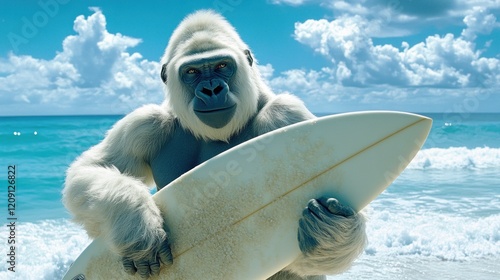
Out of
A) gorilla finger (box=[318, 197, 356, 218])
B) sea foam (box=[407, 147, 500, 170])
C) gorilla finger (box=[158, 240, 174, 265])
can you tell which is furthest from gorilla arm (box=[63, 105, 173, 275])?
sea foam (box=[407, 147, 500, 170])

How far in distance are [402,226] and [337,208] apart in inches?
335

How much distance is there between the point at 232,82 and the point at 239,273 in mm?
1045

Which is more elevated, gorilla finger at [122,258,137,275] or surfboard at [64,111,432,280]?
surfboard at [64,111,432,280]

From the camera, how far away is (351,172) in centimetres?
297

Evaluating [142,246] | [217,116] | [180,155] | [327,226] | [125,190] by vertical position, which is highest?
[217,116]

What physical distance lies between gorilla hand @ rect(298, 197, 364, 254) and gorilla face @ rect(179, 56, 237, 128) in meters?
0.66

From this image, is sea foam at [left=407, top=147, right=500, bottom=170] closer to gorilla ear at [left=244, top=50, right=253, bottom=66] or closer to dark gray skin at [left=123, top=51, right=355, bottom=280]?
gorilla ear at [left=244, top=50, right=253, bottom=66]

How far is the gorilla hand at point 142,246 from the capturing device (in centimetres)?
286

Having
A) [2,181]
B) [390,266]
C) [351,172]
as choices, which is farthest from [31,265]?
[2,181]

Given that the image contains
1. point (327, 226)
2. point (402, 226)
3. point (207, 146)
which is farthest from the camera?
point (402, 226)

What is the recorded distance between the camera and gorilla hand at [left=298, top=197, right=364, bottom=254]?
274 centimetres

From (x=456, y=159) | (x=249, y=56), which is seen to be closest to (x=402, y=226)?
(x=249, y=56)

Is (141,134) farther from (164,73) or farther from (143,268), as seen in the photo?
(143,268)

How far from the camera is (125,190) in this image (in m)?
3.01
